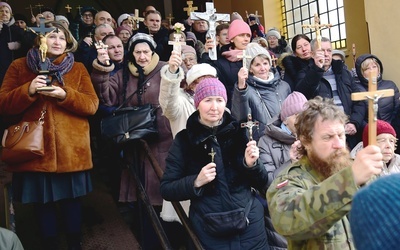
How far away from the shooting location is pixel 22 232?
3.84 meters

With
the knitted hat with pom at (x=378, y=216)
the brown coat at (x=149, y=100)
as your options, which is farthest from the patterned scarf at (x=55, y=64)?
the knitted hat with pom at (x=378, y=216)

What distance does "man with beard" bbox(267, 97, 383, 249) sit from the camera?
4.61 ft

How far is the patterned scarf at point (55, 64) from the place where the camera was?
3.15 metres

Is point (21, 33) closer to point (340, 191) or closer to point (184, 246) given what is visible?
point (184, 246)

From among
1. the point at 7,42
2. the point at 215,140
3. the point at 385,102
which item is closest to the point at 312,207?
the point at 215,140

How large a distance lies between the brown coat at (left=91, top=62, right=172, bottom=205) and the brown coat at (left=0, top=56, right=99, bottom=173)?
28 cm

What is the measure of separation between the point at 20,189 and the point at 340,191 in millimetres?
2569

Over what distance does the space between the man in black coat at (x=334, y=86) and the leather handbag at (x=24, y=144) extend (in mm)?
2370

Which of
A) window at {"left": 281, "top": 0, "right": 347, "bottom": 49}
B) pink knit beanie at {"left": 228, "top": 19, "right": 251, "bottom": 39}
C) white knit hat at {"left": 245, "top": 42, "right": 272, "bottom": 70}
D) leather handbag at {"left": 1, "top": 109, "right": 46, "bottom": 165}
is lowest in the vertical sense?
leather handbag at {"left": 1, "top": 109, "right": 46, "bottom": 165}

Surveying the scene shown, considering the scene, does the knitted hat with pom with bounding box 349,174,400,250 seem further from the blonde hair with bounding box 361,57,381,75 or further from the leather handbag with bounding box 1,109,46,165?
the blonde hair with bounding box 361,57,381,75

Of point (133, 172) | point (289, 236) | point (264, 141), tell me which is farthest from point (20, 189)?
point (289, 236)

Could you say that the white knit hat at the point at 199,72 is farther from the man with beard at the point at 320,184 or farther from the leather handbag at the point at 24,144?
the man with beard at the point at 320,184

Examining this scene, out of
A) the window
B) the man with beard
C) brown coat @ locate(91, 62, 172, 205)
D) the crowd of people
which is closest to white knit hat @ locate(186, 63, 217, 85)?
the crowd of people

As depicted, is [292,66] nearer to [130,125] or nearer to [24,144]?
[130,125]
